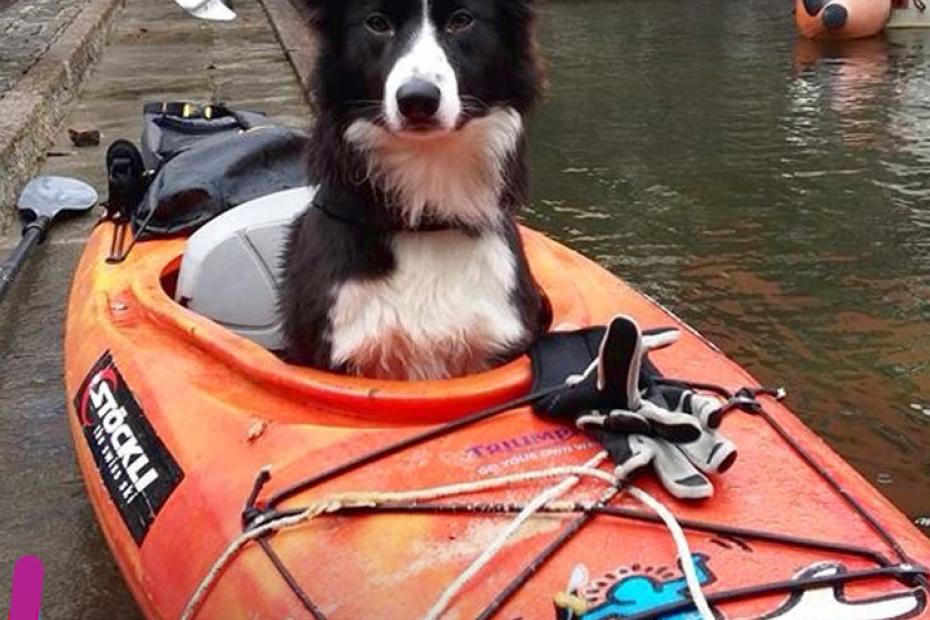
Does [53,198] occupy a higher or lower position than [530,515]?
lower

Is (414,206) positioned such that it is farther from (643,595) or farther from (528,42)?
(643,595)

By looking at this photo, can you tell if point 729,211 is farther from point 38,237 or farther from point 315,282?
point 315,282

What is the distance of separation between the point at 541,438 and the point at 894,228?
5811 mm

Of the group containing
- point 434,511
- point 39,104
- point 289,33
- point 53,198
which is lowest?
point 289,33

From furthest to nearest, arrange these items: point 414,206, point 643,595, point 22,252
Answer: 1. point 22,252
2. point 414,206
3. point 643,595

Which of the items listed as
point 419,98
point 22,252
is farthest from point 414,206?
point 22,252

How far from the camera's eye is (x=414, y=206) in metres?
2.75

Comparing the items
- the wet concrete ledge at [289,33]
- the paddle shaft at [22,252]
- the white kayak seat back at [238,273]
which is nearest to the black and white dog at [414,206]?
the white kayak seat back at [238,273]

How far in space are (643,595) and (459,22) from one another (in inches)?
49.1

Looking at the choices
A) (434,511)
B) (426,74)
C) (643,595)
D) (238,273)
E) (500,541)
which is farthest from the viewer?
(238,273)

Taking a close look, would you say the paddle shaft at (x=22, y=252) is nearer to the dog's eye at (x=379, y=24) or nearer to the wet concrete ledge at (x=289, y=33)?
the wet concrete ledge at (x=289, y=33)

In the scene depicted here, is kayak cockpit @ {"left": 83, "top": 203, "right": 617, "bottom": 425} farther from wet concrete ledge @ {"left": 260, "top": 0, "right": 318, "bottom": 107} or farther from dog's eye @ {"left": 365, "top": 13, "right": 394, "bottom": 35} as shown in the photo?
wet concrete ledge @ {"left": 260, "top": 0, "right": 318, "bottom": 107}

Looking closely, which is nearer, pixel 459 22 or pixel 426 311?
pixel 459 22

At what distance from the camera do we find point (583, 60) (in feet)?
49.0
